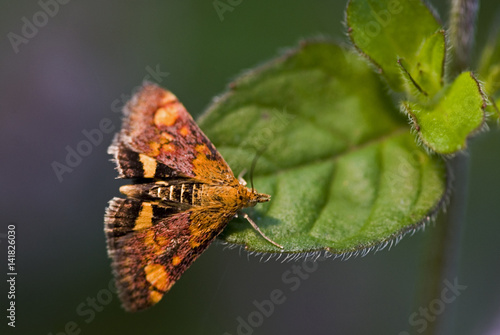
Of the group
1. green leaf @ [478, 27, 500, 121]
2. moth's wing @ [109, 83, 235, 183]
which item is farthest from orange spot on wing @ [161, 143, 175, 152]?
green leaf @ [478, 27, 500, 121]

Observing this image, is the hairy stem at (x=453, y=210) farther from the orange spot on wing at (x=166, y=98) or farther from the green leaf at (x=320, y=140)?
the orange spot on wing at (x=166, y=98)

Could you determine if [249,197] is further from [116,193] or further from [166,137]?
[116,193]

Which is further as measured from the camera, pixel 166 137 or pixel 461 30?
pixel 166 137

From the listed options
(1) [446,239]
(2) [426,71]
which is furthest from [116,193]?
(2) [426,71]

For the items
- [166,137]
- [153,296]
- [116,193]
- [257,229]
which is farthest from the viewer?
[116,193]

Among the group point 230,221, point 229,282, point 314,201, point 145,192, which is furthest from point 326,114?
point 229,282

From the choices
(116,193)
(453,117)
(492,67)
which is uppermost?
(116,193)

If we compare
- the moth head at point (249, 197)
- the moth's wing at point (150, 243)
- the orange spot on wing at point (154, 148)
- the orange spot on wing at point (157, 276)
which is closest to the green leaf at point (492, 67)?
the moth head at point (249, 197)
